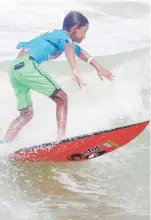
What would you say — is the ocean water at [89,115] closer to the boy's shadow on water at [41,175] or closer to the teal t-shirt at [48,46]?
the boy's shadow on water at [41,175]

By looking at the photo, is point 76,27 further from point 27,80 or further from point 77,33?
point 27,80

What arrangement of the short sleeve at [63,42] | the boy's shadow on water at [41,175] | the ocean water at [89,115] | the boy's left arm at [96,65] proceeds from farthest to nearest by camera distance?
1. the boy's left arm at [96,65]
2. the short sleeve at [63,42]
3. the boy's shadow on water at [41,175]
4. the ocean water at [89,115]

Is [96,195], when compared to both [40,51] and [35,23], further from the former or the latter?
[35,23]

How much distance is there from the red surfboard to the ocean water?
2.0 inches

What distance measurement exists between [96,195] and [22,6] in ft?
5.96

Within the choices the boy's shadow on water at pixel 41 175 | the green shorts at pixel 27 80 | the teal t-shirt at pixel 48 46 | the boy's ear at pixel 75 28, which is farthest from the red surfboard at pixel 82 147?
the boy's ear at pixel 75 28

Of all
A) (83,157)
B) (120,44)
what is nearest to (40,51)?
(83,157)

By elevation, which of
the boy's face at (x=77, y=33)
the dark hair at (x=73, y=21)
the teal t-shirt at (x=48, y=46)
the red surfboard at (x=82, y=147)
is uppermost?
the dark hair at (x=73, y=21)

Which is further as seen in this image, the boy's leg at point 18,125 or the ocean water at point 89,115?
the boy's leg at point 18,125

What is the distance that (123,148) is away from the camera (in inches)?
138

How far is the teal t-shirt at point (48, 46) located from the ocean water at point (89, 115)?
1.55 feet

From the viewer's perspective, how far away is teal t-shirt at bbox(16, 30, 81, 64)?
3102mm

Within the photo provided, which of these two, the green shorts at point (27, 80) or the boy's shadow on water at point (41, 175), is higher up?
the green shorts at point (27, 80)

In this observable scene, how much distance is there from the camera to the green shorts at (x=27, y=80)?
3.13m
